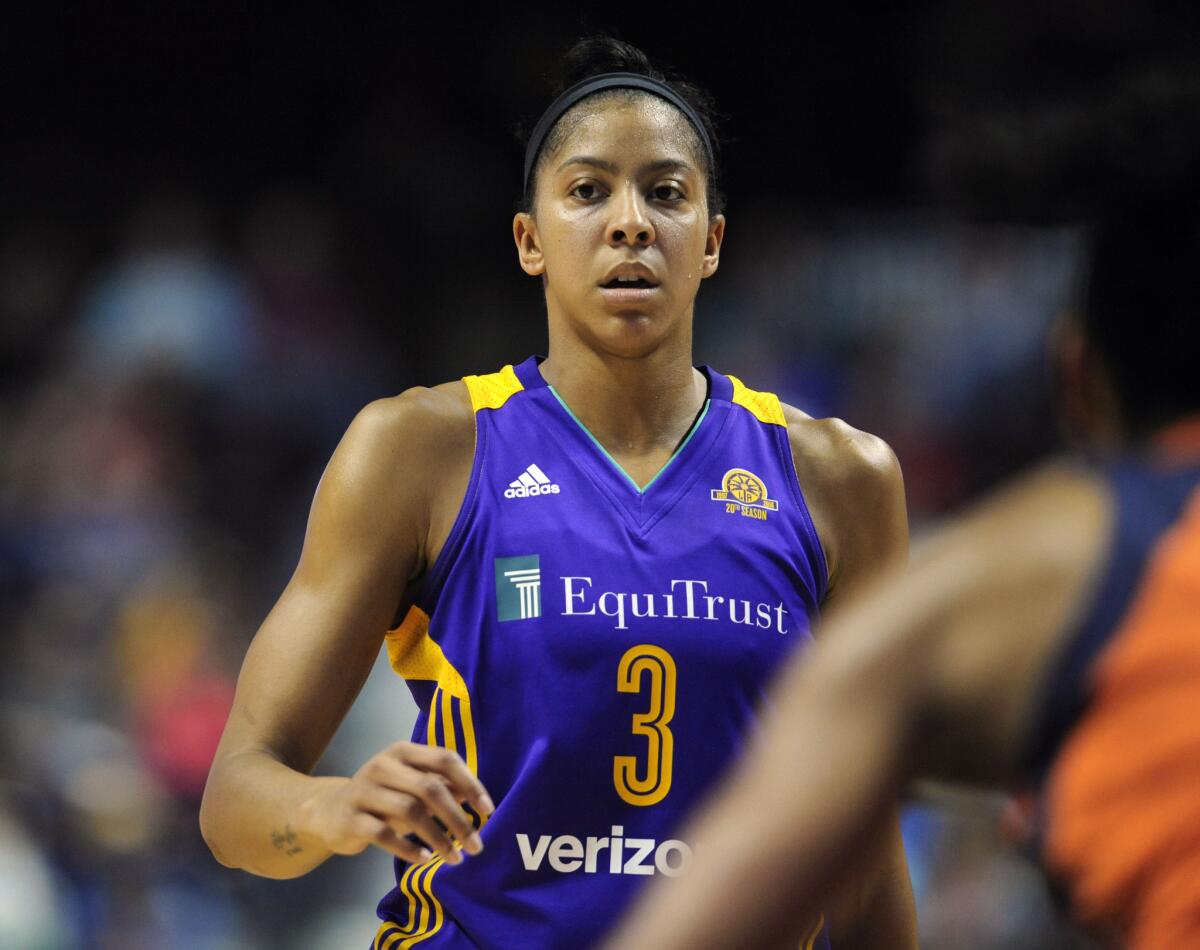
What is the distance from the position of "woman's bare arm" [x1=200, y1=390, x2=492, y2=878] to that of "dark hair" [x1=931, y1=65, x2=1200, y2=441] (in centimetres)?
182

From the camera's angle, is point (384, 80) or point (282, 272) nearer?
point (282, 272)

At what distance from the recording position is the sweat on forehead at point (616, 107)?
384 cm

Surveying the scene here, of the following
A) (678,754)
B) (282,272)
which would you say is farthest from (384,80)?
(678,754)

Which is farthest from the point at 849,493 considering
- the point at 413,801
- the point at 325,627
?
the point at 413,801

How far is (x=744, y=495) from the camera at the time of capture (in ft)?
12.0

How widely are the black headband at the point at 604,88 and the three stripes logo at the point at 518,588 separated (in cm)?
101

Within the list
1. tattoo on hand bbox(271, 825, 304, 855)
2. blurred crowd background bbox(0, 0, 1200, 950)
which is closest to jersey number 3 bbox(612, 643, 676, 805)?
tattoo on hand bbox(271, 825, 304, 855)

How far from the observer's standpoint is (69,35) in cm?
1084

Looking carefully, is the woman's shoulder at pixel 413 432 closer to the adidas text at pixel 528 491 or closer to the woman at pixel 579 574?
the woman at pixel 579 574

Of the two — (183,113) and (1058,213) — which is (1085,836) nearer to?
(1058,213)

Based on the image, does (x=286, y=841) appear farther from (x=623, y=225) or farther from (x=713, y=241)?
(x=713, y=241)

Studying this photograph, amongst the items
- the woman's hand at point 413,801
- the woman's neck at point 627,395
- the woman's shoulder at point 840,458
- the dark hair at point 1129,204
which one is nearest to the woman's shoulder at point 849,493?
the woman's shoulder at point 840,458

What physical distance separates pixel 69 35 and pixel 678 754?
894cm

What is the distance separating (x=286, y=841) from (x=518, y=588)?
2.23 feet
